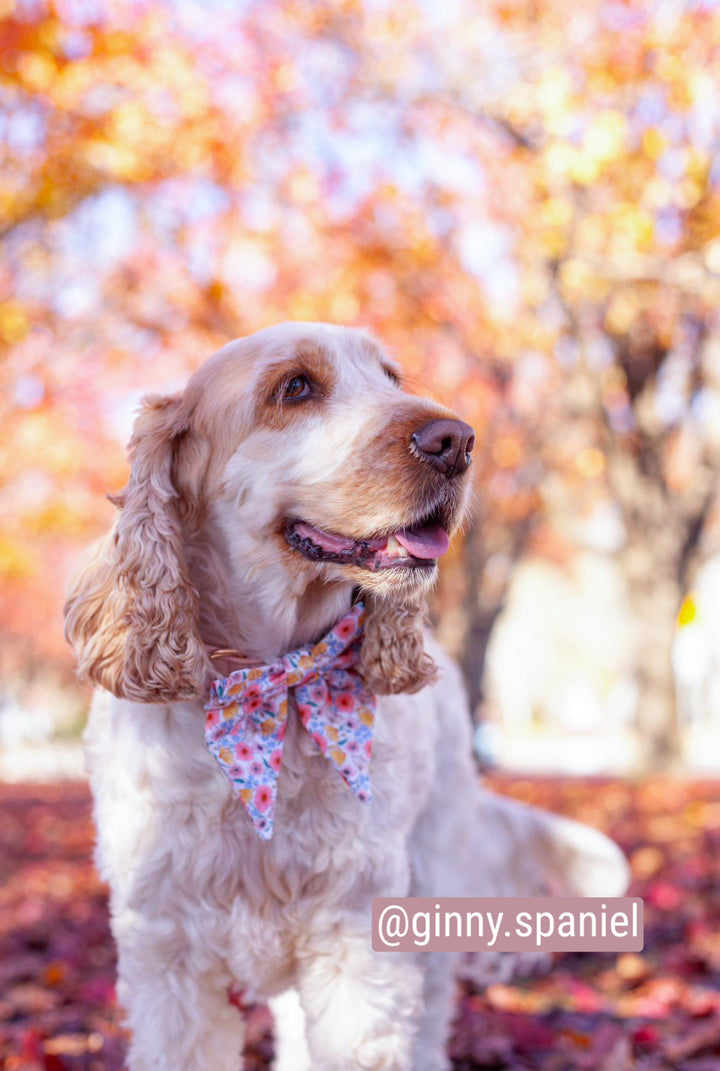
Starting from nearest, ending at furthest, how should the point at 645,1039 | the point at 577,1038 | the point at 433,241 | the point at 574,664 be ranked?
the point at 645,1039, the point at 577,1038, the point at 433,241, the point at 574,664

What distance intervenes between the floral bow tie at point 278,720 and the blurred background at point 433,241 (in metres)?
5.54

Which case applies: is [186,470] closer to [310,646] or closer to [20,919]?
[310,646]

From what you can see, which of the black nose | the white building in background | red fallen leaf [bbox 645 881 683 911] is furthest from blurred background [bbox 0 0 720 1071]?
the white building in background

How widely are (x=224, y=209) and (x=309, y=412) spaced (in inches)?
375

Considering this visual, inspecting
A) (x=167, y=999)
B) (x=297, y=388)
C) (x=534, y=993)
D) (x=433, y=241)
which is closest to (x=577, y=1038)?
(x=534, y=993)

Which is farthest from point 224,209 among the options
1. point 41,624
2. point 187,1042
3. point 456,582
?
point 41,624

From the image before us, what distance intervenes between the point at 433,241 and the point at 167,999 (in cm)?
1050

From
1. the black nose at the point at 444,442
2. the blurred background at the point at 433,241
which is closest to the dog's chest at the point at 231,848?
the black nose at the point at 444,442

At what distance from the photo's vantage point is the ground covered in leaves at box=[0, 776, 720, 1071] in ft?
10.8

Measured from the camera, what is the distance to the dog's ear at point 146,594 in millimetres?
2414

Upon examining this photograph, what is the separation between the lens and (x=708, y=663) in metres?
49.9

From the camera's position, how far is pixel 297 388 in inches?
101

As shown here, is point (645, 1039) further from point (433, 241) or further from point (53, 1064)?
point (433, 241)

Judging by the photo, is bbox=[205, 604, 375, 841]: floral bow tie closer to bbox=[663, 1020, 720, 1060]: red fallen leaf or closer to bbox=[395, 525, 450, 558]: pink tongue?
bbox=[395, 525, 450, 558]: pink tongue
